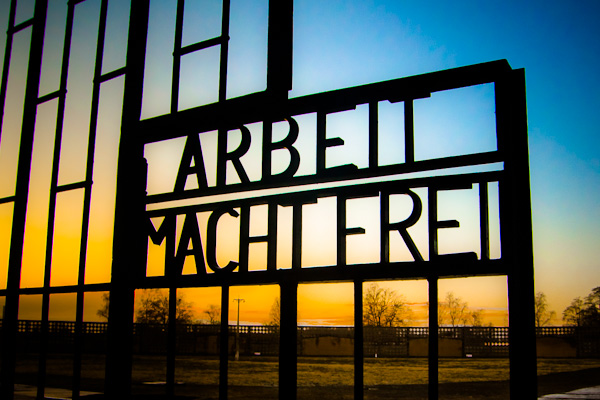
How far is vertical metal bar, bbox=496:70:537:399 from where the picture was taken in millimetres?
2586

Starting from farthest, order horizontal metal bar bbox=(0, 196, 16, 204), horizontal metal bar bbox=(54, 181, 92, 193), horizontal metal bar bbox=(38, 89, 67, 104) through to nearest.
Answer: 1. horizontal metal bar bbox=(0, 196, 16, 204)
2. horizontal metal bar bbox=(38, 89, 67, 104)
3. horizontal metal bar bbox=(54, 181, 92, 193)

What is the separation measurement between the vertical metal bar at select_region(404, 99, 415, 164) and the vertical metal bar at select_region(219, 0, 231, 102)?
4.53ft

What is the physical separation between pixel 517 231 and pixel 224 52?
2.36 metres

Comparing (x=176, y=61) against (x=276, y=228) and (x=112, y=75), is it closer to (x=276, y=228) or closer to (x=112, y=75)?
(x=112, y=75)

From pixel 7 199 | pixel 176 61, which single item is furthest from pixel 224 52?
pixel 7 199

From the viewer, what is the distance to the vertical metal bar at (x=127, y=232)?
13.0 feet

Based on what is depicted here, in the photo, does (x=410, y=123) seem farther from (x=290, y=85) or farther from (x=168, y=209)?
(x=168, y=209)

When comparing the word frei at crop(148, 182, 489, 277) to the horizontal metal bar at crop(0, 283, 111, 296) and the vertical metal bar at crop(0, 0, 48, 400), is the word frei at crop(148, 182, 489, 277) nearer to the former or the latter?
the horizontal metal bar at crop(0, 283, 111, 296)

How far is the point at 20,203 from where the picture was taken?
16.5 feet

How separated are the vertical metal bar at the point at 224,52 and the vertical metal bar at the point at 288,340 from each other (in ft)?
4.79

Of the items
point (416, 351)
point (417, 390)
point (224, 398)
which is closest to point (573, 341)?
point (416, 351)

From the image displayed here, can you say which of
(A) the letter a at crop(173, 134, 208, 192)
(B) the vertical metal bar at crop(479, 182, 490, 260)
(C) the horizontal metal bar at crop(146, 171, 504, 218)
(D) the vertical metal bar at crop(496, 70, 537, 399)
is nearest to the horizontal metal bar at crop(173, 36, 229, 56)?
(A) the letter a at crop(173, 134, 208, 192)

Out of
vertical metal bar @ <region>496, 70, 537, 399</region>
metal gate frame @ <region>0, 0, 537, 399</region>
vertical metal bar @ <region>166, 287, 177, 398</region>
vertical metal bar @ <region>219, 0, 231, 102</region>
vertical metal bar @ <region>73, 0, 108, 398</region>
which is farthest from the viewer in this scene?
vertical metal bar @ <region>73, 0, 108, 398</region>

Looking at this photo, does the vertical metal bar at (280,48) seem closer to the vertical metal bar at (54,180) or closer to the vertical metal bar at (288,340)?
the vertical metal bar at (288,340)
